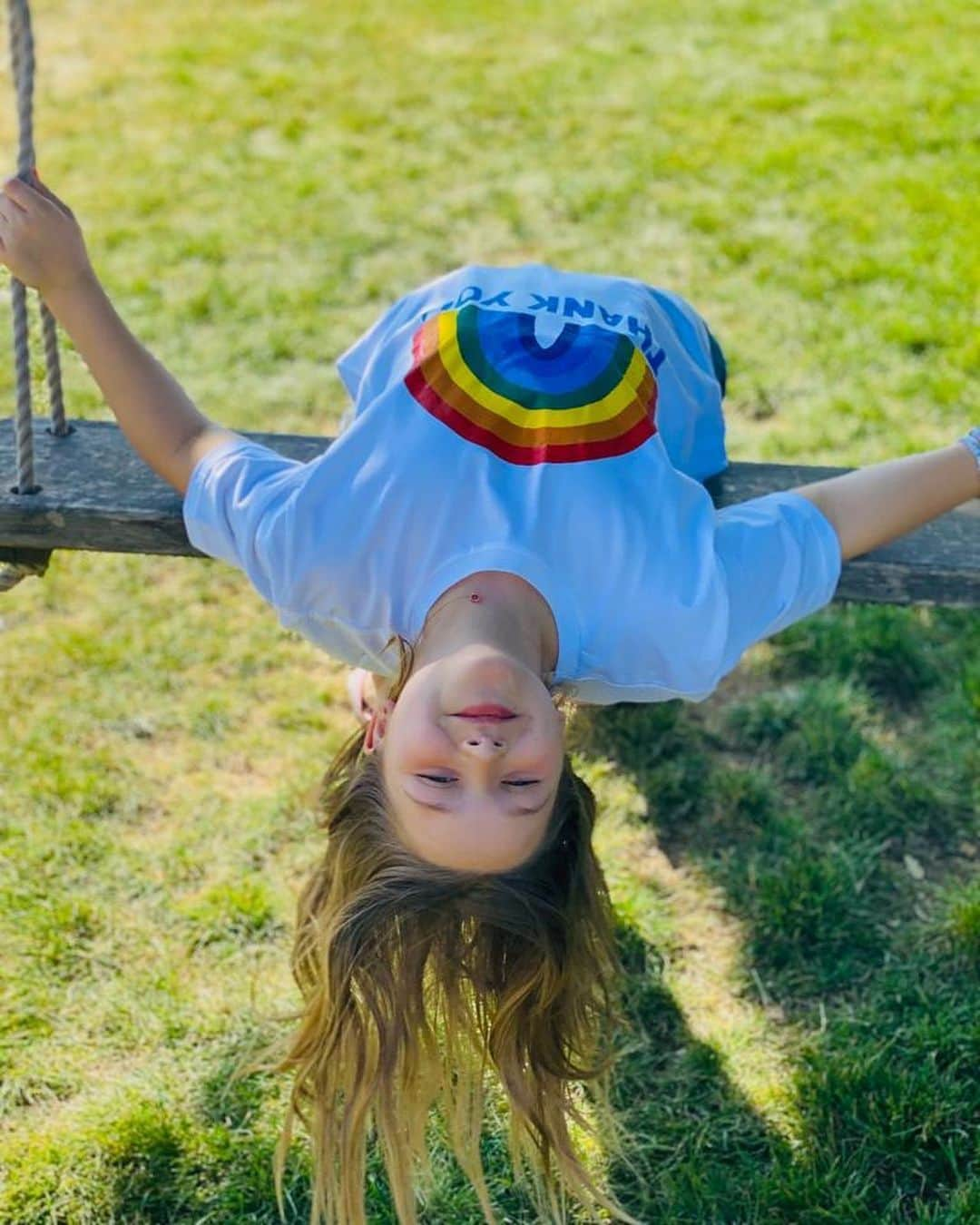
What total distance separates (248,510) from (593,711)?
1.31m

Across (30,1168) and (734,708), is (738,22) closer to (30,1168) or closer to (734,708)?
(734,708)

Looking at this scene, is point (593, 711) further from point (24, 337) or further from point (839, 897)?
point (24, 337)

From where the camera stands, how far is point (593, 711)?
3.38m

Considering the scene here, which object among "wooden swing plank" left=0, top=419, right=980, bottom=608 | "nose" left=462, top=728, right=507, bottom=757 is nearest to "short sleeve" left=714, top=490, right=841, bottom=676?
"wooden swing plank" left=0, top=419, right=980, bottom=608

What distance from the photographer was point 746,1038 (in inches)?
108

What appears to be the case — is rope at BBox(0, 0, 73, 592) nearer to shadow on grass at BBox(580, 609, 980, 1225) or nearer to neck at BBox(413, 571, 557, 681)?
neck at BBox(413, 571, 557, 681)

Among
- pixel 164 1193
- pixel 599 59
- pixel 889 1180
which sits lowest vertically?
pixel 164 1193

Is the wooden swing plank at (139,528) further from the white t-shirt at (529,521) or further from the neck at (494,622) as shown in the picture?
the neck at (494,622)

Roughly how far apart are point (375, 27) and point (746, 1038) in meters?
5.21

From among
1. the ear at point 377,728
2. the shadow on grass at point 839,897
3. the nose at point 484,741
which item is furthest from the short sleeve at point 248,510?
the shadow on grass at point 839,897

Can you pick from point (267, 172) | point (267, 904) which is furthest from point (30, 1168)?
point (267, 172)

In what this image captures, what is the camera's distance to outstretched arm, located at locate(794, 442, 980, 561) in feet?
7.95

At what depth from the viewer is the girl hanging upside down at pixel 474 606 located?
217 cm

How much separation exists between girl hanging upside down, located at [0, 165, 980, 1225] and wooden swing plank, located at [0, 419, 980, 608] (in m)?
0.08
